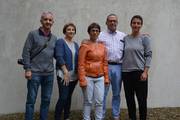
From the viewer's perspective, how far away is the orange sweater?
6.84 meters

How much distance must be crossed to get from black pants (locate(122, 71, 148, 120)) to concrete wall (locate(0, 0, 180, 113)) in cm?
132

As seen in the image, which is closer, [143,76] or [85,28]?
[143,76]

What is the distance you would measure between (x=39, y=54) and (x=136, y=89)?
1.84 m

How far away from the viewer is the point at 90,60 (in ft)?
22.6

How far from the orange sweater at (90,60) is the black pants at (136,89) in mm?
557

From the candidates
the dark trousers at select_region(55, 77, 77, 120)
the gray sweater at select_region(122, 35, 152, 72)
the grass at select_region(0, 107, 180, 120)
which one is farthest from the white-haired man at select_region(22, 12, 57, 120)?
the gray sweater at select_region(122, 35, 152, 72)

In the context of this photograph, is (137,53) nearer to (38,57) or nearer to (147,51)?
(147,51)

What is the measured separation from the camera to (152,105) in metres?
8.86

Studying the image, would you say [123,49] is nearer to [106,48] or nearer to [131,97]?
[106,48]

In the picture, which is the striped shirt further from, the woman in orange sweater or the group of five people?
the woman in orange sweater

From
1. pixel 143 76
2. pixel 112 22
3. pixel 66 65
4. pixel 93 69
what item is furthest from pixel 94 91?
pixel 112 22

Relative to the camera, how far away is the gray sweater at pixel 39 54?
6562 mm

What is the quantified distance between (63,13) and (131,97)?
2280mm

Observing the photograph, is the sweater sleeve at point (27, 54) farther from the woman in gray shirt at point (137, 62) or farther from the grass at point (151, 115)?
Answer: the woman in gray shirt at point (137, 62)
